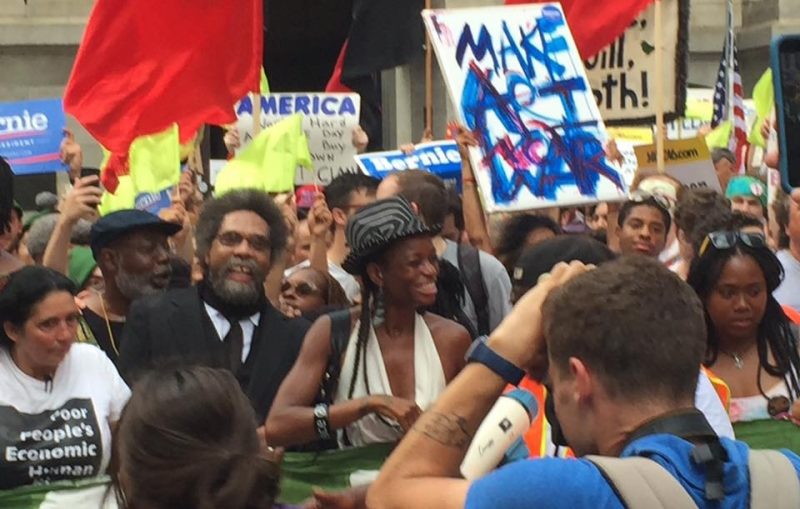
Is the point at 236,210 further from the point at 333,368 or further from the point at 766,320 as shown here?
the point at 766,320

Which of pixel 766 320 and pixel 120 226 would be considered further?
pixel 120 226

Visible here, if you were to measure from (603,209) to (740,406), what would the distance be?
185 inches

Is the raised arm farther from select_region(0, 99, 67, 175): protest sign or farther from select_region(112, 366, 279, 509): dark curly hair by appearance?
select_region(0, 99, 67, 175): protest sign

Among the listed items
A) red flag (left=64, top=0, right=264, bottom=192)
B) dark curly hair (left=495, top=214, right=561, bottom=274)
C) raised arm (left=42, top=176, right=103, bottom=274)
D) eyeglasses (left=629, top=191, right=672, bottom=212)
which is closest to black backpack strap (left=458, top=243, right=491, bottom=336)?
dark curly hair (left=495, top=214, right=561, bottom=274)

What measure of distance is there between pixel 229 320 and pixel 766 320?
6.31ft

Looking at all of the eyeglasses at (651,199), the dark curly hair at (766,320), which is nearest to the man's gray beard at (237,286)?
the dark curly hair at (766,320)

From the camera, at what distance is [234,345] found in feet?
19.1

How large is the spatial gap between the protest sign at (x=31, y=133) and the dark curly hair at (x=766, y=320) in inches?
374

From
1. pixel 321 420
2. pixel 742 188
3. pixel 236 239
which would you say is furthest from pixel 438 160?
pixel 321 420

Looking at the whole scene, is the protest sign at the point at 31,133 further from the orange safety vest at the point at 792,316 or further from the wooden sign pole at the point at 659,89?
the orange safety vest at the point at 792,316

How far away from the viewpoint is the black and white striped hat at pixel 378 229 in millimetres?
5188

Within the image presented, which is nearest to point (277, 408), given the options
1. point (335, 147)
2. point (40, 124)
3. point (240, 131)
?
point (335, 147)

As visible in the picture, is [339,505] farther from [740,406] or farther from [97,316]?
[97,316]

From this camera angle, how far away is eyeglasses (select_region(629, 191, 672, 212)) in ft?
26.5
